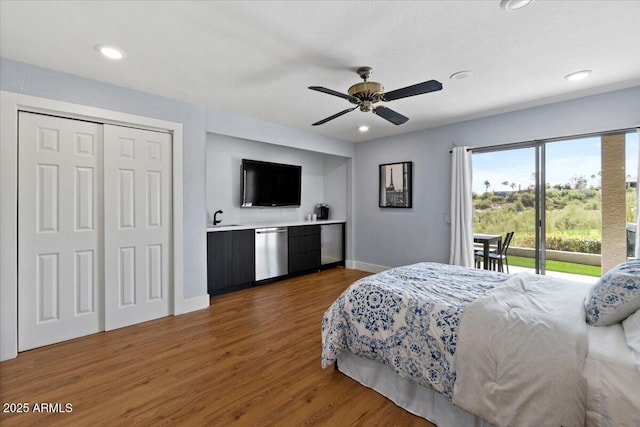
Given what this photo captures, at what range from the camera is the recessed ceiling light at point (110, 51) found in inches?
86.7

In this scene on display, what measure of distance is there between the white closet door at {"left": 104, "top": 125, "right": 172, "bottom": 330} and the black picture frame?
343 centimetres

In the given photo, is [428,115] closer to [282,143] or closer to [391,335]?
[282,143]

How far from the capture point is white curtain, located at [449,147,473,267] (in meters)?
4.01

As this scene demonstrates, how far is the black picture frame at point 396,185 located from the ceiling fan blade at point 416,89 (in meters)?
2.61

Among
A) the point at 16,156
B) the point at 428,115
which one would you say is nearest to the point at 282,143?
the point at 428,115

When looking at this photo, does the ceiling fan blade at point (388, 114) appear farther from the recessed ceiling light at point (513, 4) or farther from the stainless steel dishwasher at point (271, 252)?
the stainless steel dishwasher at point (271, 252)

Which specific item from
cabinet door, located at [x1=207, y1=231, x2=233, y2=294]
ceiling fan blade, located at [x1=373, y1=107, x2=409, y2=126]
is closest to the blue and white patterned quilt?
ceiling fan blade, located at [x1=373, y1=107, x2=409, y2=126]

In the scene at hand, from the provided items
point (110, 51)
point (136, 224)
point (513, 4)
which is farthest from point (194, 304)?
point (513, 4)

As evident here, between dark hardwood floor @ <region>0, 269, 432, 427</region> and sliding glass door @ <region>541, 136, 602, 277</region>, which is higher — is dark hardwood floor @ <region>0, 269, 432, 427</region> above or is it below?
below

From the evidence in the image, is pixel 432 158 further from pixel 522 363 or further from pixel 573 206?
pixel 522 363

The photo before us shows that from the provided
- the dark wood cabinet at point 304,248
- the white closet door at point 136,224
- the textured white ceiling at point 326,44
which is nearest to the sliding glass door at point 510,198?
the textured white ceiling at point 326,44

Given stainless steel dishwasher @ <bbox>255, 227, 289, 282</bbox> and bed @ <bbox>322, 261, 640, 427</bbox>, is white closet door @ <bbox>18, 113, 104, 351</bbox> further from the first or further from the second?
bed @ <bbox>322, 261, 640, 427</bbox>

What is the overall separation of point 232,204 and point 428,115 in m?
3.29

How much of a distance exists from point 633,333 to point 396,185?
3.79m
